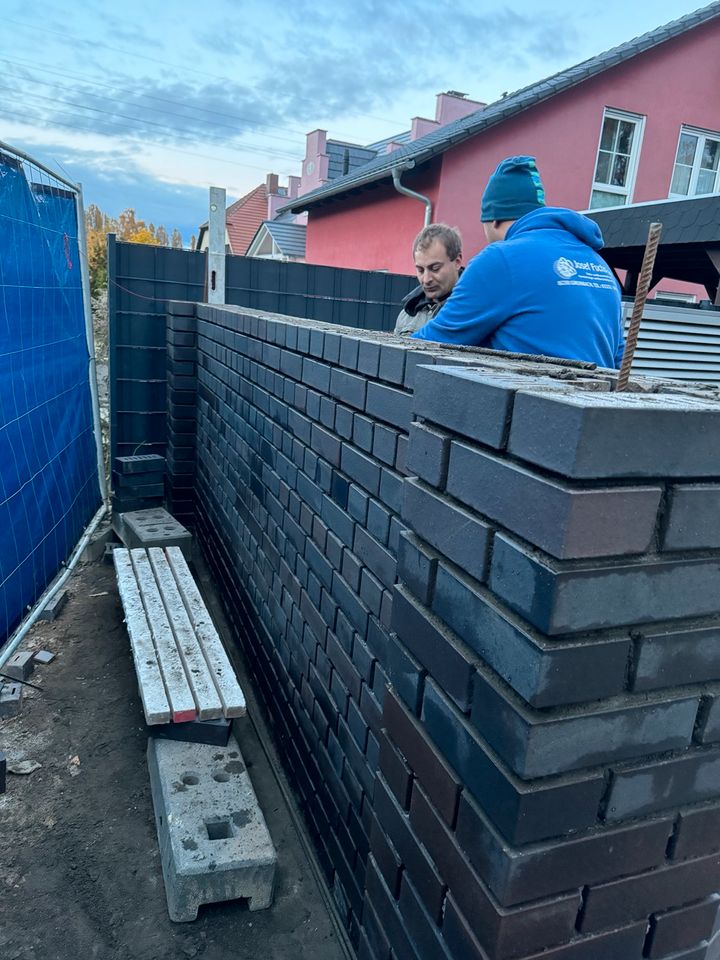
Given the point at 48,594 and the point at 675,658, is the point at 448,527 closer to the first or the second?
the point at 675,658

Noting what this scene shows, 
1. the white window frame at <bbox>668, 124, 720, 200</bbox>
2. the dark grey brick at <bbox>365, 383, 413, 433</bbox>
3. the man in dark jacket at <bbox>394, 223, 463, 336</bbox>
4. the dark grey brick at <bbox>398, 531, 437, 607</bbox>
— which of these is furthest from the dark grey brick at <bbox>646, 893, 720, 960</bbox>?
the white window frame at <bbox>668, 124, 720, 200</bbox>

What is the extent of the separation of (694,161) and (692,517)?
16.8 m

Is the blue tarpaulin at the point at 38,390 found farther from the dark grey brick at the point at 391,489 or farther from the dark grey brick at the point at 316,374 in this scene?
the dark grey brick at the point at 391,489

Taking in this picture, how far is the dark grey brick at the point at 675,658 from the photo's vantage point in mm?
1105

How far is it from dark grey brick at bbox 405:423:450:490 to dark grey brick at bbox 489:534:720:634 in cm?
24

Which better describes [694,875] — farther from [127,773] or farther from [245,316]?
[245,316]

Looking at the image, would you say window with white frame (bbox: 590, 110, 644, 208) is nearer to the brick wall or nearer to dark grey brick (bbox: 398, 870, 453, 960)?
the brick wall

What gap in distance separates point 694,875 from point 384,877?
28.5 inches

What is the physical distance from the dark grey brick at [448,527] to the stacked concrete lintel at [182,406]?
474 centimetres

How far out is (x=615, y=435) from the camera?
98 cm

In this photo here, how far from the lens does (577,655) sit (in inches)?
41.1

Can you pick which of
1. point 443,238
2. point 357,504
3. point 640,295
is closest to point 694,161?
point 443,238

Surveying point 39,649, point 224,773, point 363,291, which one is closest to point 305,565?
point 224,773

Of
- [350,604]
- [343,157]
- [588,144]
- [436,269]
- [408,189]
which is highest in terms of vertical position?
[343,157]
